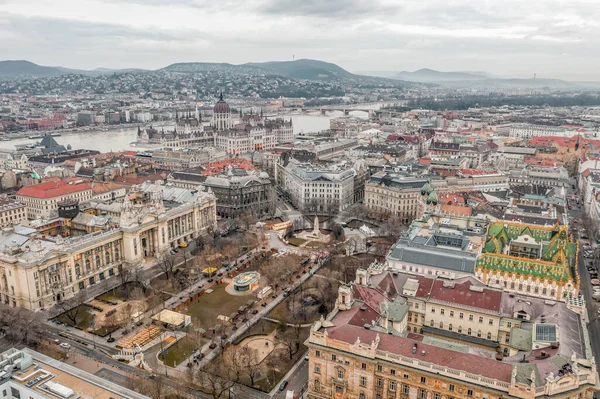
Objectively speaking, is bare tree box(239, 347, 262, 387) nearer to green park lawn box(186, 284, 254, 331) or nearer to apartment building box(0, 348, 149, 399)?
green park lawn box(186, 284, 254, 331)

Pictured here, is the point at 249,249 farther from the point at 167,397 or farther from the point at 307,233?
the point at 167,397

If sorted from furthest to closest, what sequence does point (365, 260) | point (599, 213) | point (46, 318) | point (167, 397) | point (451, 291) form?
point (599, 213), point (365, 260), point (46, 318), point (451, 291), point (167, 397)

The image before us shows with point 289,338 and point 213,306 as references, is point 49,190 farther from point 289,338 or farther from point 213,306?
point 289,338

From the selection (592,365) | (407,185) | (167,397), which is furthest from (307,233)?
(592,365)

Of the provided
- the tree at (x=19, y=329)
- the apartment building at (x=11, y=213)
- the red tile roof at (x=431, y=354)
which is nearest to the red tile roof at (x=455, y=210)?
the red tile roof at (x=431, y=354)

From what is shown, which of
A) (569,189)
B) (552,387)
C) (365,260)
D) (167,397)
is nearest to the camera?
(552,387)

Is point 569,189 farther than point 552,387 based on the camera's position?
Yes

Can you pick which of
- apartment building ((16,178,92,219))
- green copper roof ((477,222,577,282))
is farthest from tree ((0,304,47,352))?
green copper roof ((477,222,577,282))
